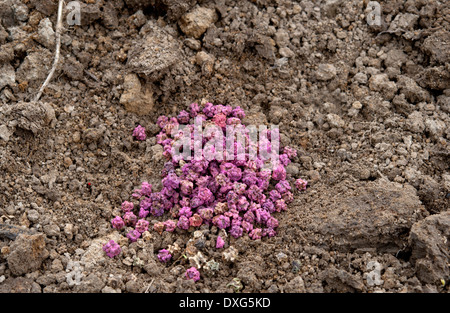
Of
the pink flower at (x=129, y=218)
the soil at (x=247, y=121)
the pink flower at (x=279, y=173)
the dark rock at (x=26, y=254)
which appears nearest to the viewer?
the dark rock at (x=26, y=254)

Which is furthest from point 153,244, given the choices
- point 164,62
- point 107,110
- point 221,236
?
point 164,62

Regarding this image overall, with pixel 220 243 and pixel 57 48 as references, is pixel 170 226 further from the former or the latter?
pixel 57 48

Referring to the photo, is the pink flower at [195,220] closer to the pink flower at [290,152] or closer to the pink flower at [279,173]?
the pink flower at [279,173]

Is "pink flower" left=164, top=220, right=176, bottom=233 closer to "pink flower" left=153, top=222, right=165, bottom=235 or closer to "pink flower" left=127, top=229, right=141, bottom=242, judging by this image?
"pink flower" left=153, top=222, right=165, bottom=235

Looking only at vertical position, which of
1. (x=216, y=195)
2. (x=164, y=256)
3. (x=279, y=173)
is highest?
(x=279, y=173)

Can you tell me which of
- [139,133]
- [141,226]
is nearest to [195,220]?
[141,226]

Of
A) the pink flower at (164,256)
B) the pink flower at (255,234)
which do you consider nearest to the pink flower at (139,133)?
the pink flower at (164,256)
